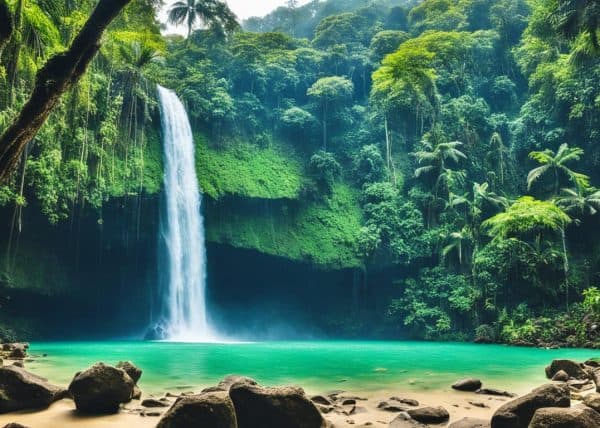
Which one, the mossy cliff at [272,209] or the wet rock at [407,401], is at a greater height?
the mossy cliff at [272,209]

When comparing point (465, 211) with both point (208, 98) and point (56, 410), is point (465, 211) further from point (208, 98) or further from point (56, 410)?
point (56, 410)

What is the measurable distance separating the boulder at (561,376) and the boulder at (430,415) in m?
3.68

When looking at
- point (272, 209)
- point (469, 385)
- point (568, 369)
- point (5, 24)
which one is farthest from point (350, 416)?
point (272, 209)

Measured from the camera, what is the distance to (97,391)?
4.80 m

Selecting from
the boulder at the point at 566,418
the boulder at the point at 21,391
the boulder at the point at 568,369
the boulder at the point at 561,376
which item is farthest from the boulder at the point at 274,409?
the boulder at the point at 568,369

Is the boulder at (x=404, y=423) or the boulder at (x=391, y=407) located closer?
the boulder at (x=404, y=423)

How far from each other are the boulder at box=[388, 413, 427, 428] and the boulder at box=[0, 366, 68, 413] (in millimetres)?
3467

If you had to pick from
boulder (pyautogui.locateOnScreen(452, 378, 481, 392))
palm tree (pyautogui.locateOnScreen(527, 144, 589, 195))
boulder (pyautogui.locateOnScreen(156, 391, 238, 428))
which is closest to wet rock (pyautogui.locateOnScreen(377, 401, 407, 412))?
boulder (pyautogui.locateOnScreen(452, 378, 481, 392))

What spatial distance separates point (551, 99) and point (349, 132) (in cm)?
1001

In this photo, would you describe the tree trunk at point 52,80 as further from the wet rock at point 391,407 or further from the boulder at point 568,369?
the boulder at point 568,369

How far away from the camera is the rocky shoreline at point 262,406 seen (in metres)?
3.62

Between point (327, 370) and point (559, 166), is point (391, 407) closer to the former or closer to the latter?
point (327, 370)

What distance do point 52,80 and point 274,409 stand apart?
319 centimetres

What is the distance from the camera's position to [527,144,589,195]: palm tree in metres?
21.2
